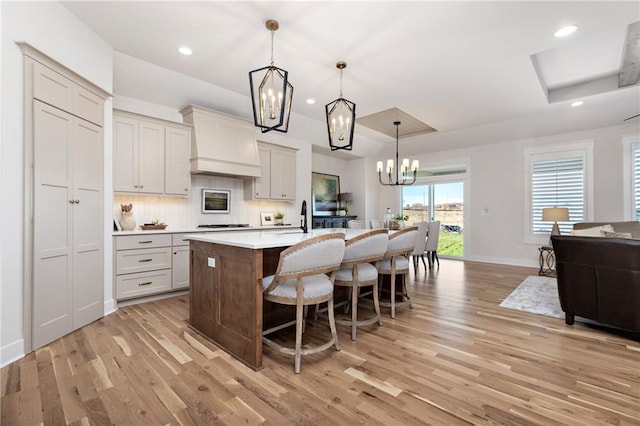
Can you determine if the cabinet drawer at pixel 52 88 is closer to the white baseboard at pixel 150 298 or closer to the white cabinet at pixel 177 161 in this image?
the white cabinet at pixel 177 161

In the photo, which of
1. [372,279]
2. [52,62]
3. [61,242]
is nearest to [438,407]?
[372,279]

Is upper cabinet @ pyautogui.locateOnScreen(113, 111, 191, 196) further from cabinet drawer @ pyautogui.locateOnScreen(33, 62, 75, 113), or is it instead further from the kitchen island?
the kitchen island

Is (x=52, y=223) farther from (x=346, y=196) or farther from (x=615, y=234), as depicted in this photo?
(x=615, y=234)

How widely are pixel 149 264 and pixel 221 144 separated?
1996 millimetres

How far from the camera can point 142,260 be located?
359 cm

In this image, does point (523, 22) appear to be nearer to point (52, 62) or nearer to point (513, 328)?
point (513, 328)

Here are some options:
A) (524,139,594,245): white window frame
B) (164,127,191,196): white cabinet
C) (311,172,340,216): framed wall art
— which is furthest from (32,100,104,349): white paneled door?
(524,139,594,245): white window frame

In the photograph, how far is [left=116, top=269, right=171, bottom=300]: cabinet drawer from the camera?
11.2 ft

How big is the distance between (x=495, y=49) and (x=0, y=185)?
15.3 feet

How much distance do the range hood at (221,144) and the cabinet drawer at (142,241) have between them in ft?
3.62

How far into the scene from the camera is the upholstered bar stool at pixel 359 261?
2516 millimetres

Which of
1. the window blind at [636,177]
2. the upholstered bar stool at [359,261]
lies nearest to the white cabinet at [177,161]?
the upholstered bar stool at [359,261]

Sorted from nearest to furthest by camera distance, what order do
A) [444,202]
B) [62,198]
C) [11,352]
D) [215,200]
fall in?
[11,352]
[62,198]
[215,200]
[444,202]

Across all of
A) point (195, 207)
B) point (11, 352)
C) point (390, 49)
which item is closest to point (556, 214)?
point (390, 49)
